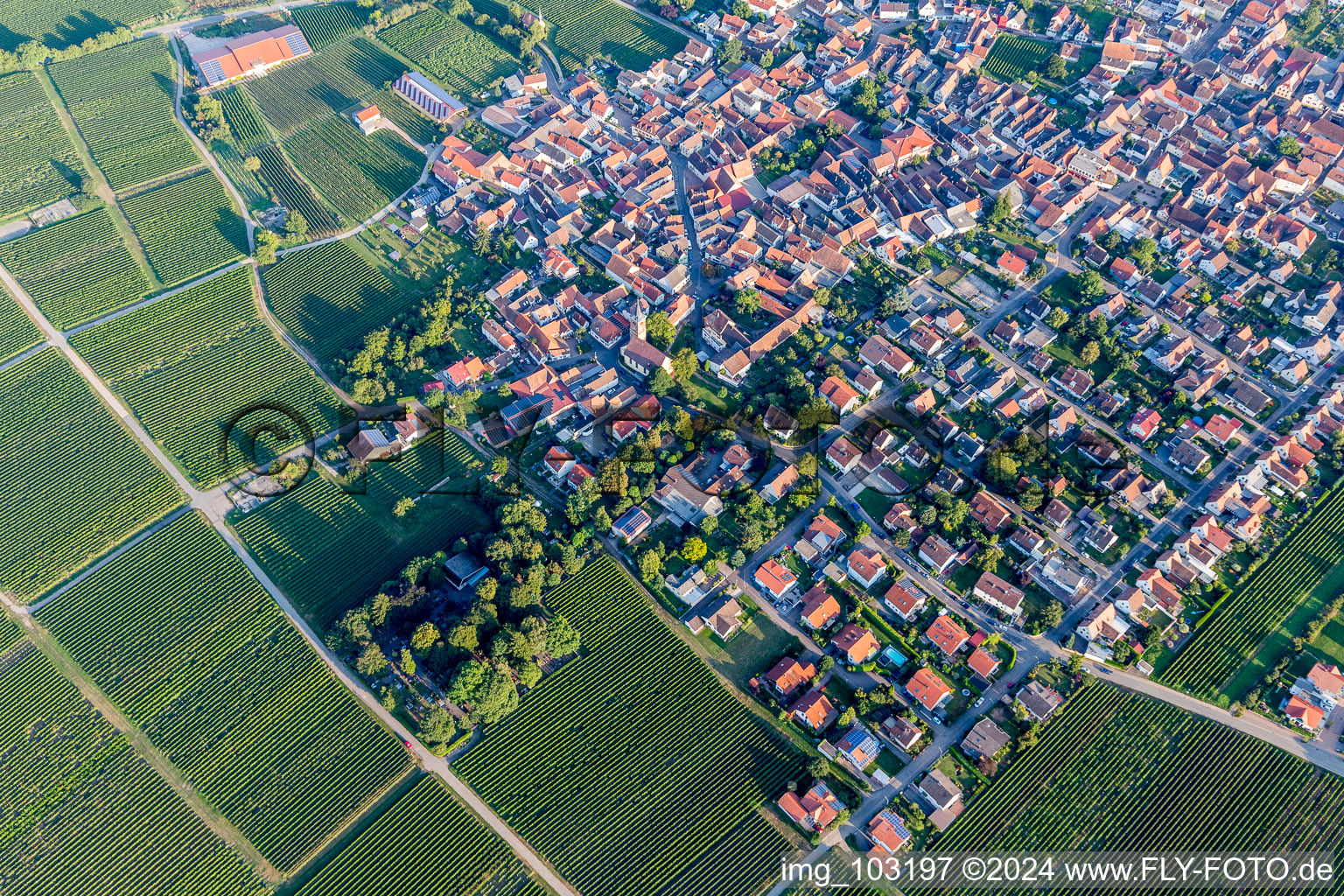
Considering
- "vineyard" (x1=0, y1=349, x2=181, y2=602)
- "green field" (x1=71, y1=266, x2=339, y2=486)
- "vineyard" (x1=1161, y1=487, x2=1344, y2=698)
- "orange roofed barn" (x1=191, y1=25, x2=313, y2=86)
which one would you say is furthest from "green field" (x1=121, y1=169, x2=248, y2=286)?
"vineyard" (x1=1161, y1=487, x2=1344, y2=698)

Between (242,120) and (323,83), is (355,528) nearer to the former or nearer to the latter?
(242,120)

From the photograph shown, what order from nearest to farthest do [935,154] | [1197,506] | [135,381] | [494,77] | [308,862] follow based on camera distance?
[308,862]
[1197,506]
[135,381]
[935,154]
[494,77]

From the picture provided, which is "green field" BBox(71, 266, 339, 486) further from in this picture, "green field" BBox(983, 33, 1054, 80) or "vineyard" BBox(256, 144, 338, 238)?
"green field" BBox(983, 33, 1054, 80)

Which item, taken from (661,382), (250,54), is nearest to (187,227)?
(250,54)

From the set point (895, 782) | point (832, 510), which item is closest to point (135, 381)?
point (832, 510)

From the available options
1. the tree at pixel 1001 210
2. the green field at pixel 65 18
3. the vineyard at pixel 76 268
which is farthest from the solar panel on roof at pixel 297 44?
the tree at pixel 1001 210

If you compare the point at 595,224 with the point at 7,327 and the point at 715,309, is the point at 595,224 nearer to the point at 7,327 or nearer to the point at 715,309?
the point at 715,309
